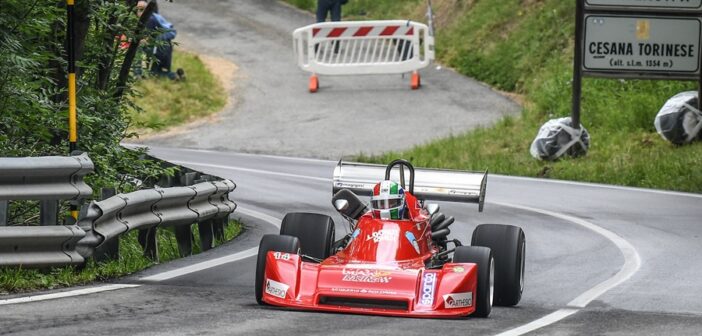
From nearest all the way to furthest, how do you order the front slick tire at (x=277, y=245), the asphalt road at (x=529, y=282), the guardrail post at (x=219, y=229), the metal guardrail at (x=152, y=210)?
the asphalt road at (x=529, y=282) < the front slick tire at (x=277, y=245) < the metal guardrail at (x=152, y=210) < the guardrail post at (x=219, y=229)

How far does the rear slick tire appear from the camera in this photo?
11141 millimetres

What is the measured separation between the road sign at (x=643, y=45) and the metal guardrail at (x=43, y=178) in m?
13.5

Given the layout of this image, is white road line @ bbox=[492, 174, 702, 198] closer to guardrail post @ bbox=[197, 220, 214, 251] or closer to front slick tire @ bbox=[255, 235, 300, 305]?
guardrail post @ bbox=[197, 220, 214, 251]

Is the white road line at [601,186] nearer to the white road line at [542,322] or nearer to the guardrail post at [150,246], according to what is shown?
the guardrail post at [150,246]

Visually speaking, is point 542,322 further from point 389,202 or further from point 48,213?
point 48,213

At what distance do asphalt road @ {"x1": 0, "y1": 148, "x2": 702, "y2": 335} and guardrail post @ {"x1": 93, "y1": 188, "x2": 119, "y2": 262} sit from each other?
0.31 m

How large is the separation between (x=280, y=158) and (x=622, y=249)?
10887mm

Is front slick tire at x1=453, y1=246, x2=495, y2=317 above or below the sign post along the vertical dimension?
below

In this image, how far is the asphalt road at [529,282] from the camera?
380 inches

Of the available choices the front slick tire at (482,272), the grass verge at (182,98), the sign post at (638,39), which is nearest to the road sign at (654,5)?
the sign post at (638,39)

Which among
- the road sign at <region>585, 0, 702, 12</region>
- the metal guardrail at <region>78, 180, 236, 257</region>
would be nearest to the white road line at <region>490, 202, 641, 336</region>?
the metal guardrail at <region>78, 180, 236, 257</region>

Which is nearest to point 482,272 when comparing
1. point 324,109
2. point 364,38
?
point 324,109

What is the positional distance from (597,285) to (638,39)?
11.9 meters

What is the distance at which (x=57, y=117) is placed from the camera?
13.1 metres
